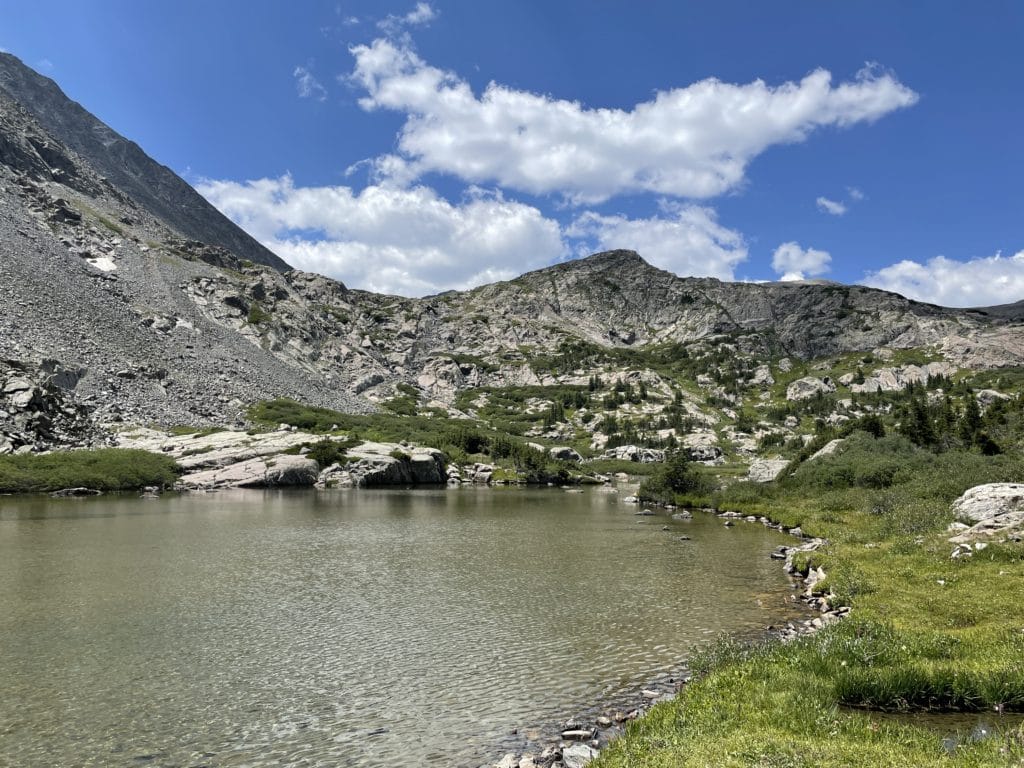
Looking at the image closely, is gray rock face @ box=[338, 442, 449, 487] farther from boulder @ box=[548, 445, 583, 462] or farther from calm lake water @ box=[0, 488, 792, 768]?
calm lake water @ box=[0, 488, 792, 768]

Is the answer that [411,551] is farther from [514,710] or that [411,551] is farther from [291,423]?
[291,423]

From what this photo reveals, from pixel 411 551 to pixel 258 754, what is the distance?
108 feet

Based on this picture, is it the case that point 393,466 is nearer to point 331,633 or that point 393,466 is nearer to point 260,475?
point 260,475

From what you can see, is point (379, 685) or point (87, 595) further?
point (87, 595)

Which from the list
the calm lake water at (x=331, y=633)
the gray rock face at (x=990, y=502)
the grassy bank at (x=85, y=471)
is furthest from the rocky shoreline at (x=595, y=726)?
the grassy bank at (x=85, y=471)

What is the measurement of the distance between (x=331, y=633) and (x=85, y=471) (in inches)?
3476

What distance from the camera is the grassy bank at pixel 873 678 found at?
12258 mm

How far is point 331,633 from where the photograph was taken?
26.4 metres

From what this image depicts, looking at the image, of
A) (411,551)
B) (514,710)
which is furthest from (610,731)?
(411,551)

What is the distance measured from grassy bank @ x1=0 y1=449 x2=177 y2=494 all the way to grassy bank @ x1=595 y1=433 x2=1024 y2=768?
101 metres

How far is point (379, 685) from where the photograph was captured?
20719 millimetres

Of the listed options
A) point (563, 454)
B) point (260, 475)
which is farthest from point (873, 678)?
point (563, 454)

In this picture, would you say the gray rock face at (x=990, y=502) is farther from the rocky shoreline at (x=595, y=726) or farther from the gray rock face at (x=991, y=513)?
the rocky shoreline at (x=595, y=726)

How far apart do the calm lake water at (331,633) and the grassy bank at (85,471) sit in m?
37.1
